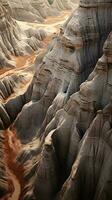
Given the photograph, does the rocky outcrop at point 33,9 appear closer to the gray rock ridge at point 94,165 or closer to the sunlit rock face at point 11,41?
the sunlit rock face at point 11,41

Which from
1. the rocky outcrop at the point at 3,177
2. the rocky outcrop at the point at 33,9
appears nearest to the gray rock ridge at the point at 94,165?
the rocky outcrop at the point at 3,177

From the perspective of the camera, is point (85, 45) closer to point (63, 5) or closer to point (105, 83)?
point (105, 83)

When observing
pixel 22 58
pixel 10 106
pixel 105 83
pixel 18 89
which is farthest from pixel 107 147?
pixel 22 58

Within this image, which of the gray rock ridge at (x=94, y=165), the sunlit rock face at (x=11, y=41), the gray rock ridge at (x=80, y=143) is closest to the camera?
the gray rock ridge at (x=94, y=165)

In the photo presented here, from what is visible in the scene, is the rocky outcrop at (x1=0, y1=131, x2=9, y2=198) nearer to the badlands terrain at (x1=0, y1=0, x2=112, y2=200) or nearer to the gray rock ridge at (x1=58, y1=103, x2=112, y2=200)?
the badlands terrain at (x1=0, y1=0, x2=112, y2=200)

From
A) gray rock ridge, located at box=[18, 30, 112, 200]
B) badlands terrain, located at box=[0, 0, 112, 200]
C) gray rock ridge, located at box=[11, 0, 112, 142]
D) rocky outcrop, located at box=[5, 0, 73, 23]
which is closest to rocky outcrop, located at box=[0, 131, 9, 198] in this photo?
badlands terrain, located at box=[0, 0, 112, 200]

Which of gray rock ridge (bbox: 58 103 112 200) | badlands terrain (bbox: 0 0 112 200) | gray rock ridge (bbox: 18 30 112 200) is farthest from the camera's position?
badlands terrain (bbox: 0 0 112 200)
